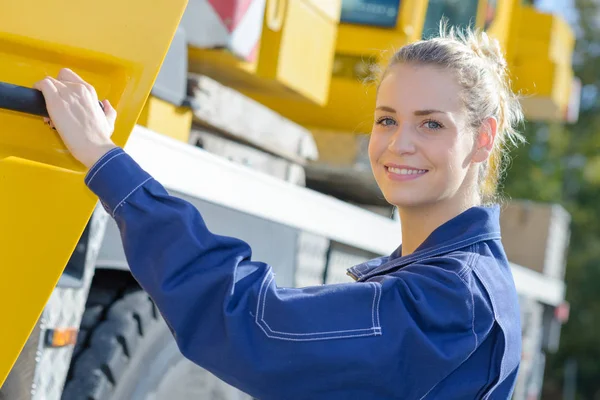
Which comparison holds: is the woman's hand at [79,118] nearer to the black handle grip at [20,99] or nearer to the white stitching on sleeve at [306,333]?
the black handle grip at [20,99]

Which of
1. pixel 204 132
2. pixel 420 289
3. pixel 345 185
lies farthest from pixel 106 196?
pixel 345 185

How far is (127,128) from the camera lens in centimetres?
176

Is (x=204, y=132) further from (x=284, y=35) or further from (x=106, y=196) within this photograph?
(x=106, y=196)

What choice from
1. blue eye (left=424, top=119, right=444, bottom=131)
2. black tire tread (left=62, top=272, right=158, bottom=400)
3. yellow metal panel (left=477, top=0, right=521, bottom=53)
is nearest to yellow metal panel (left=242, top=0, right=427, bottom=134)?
yellow metal panel (left=477, top=0, right=521, bottom=53)

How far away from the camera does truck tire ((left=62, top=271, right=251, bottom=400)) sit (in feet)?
8.18

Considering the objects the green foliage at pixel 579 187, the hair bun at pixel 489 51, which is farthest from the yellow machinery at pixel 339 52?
the green foliage at pixel 579 187

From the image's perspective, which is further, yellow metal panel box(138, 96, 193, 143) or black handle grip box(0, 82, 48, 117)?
yellow metal panel box(138, 96, 193, 143)

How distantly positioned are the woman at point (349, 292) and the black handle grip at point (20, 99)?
23 mm

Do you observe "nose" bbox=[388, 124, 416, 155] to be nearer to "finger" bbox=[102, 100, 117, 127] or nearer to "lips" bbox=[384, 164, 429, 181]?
"lips" bbox=[384, 164, 429, 181]

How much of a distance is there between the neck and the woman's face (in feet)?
0.06

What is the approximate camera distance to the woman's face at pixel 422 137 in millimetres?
1709

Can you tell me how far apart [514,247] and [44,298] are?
15.1 feet

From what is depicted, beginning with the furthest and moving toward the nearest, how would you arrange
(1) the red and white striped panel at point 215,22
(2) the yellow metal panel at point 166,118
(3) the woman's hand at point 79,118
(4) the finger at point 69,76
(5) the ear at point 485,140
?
(1) the red and white striped panel at point 215,22 → (2) the yellow metal panel at point 166,118 → (5) the ear at point 485,140 → (4) the finger at point 69,76 → (3) the woman's hand at point 79,118

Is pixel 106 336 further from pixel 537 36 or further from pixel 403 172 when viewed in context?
pixel 537 36
